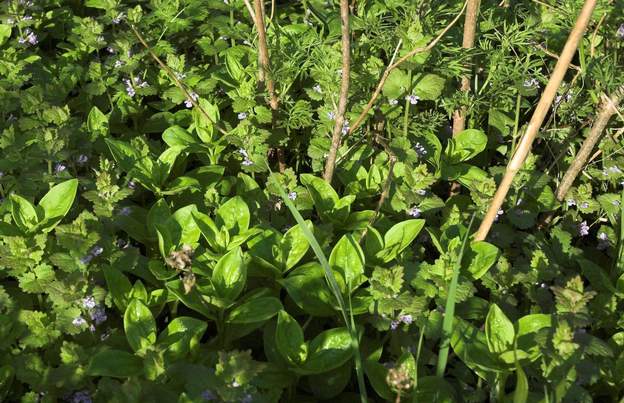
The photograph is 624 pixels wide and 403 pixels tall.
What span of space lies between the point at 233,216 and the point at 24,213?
2.32 ft

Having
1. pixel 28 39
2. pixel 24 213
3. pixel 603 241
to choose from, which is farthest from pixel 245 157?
pixel 603 241

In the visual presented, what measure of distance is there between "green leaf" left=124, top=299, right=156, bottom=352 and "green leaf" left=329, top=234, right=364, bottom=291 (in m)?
0.62

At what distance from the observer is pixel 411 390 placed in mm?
2250

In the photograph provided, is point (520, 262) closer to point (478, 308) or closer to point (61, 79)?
point (478, 308)

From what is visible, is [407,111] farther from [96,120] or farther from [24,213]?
[24,213]

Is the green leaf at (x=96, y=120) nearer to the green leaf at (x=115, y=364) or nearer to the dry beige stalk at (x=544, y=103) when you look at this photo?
the green leaf at (x=115, y=364)

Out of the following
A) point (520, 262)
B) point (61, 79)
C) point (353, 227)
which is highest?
point (61, 79)

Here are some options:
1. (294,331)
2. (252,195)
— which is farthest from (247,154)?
(294,331)

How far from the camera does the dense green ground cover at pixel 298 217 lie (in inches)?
89.7

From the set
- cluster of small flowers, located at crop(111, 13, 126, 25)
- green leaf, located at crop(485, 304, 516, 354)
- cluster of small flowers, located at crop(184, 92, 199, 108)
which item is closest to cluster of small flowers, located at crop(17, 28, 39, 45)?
cluster of small flowers, located at crop(111, 13, 126, 25)

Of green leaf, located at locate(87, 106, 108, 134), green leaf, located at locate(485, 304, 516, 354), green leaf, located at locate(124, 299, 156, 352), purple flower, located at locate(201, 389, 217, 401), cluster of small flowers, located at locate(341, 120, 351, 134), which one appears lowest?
green leaf, located at locate(485, 304, 516, 354)

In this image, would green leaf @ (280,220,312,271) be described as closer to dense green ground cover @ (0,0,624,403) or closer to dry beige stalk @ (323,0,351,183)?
dense green ground cover @ (0,0,624,403)

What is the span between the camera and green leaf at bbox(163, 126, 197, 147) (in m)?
3.11

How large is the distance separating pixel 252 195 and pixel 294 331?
31.6 inches
